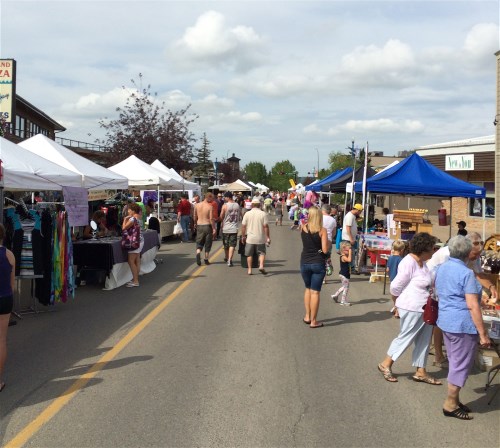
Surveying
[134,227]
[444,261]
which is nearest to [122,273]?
[134,227]

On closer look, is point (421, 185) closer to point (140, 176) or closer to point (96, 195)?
point (96, 195)

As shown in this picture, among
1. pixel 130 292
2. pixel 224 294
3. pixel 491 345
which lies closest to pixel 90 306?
pixel 130 292

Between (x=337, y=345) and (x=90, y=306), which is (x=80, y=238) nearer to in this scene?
(x=90, y=306)

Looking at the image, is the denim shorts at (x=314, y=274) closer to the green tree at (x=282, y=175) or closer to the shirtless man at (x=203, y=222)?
the shirtless man at (x=203, y=222)

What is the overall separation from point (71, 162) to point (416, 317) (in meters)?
9.07

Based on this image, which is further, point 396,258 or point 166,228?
point 166,228

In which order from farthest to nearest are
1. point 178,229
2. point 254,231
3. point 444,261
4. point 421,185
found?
point 178,229 → point 421,185 → point 254,231 → point 444,261

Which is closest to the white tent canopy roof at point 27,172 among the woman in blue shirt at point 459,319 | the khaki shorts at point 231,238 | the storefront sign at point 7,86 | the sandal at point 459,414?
the khaki shorts at point 231,238

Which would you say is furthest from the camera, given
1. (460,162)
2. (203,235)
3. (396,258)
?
(460,162)

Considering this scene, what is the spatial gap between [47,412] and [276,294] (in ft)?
19.8

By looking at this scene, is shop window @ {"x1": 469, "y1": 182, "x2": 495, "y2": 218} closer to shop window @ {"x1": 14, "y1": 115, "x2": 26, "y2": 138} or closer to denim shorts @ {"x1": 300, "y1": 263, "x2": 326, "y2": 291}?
denim shorts @ {"x1": 300, "y1": 263, "x2": 326, "y2": 291}

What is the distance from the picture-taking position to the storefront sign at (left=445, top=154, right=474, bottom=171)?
2612cm

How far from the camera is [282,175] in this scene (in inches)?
5507

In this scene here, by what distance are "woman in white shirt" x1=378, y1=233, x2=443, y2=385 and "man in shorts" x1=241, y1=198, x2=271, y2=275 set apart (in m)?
6.63
